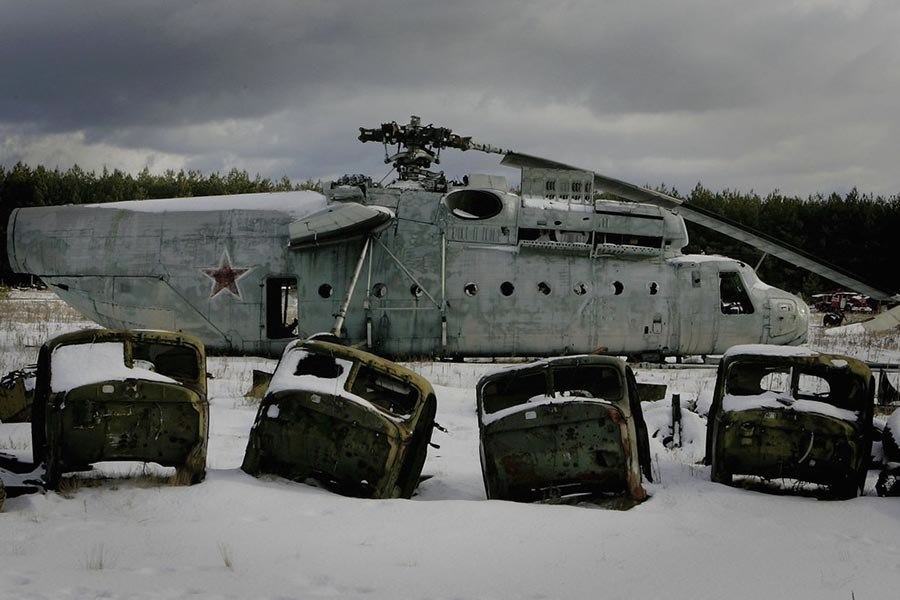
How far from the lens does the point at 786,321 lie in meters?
13.9

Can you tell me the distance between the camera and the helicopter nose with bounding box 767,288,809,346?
1390 cm

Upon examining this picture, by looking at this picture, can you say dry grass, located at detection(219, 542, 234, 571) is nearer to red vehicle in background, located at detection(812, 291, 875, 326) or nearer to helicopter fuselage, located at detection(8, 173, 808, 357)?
helicopter fuselage, located at detection(8, 173, 808, 357)

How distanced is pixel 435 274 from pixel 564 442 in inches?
332

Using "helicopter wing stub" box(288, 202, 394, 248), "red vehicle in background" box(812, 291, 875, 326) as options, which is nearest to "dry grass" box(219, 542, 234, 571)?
"helicopter wing stub" box(288, 202, 394, 248)

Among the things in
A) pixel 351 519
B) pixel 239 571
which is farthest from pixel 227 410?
pixel 239 571

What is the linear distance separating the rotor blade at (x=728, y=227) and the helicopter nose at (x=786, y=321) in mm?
841

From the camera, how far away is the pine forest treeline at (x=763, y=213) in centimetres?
3869

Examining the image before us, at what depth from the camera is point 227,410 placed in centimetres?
932

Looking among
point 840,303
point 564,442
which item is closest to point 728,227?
point 564,442

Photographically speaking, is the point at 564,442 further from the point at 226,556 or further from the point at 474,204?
the point at 474,204

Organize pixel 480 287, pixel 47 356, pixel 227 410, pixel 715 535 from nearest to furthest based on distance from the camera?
pixel 715 535
pixel 47 356
pixel 227 410
pixel 480 287

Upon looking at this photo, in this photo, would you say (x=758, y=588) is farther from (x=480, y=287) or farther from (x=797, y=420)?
(x=480, y=287)

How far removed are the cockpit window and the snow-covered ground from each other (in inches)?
346

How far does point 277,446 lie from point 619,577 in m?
2.68
